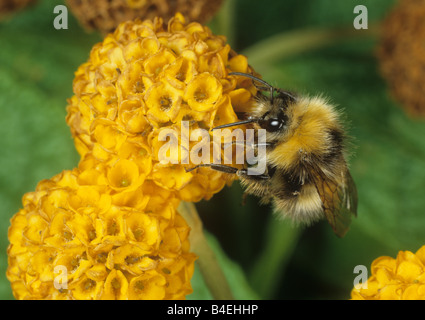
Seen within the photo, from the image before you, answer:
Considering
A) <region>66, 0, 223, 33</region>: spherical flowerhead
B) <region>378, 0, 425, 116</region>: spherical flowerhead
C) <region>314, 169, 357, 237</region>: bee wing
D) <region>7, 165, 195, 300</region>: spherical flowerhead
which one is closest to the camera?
<region>7, 165, 195, 300</region>: spherical flowerhead

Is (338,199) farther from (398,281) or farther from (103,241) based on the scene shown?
(103,241)

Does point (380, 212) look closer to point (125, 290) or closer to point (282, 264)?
point (282, 264)

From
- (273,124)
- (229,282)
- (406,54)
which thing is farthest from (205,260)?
(406,54)

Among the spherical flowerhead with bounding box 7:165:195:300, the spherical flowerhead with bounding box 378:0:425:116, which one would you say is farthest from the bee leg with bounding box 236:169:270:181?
the spherical flowerhead with bounding box 378:0:425:116

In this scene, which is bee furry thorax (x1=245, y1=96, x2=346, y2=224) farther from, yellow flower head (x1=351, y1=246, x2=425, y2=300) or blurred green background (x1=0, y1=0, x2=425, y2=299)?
blurred green background (x1=0, y1=0, x2=425, y2=299)

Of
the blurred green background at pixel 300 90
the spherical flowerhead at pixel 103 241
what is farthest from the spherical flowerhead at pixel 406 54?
the spherical flowerhead at pixel 103 241
